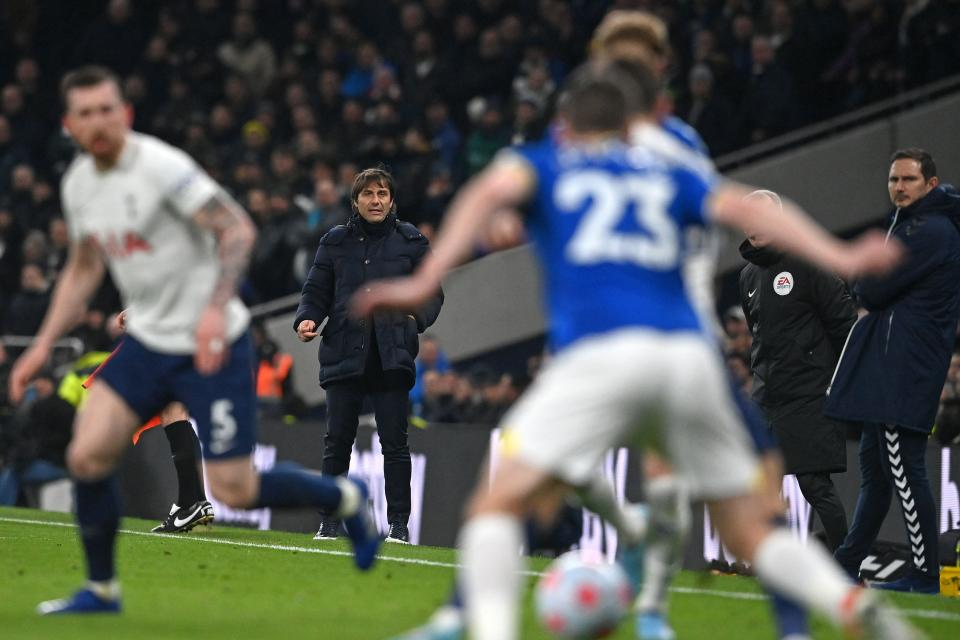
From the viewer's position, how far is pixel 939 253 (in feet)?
30.6

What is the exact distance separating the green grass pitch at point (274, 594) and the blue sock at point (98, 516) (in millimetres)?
263

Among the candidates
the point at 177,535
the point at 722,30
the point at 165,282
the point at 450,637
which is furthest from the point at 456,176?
the point at 450,637

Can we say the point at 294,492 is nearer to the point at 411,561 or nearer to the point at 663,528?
the point at 663,528

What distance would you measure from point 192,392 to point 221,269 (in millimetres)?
496

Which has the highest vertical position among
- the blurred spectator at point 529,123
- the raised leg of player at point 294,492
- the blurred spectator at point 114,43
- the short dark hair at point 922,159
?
the blurred spectator at point 114,43

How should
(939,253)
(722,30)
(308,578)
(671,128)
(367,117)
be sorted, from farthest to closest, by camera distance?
(367,117)
(722,30)
(939,253)
(308,578)
(671,128)

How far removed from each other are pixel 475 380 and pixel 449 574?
7374 millimetres

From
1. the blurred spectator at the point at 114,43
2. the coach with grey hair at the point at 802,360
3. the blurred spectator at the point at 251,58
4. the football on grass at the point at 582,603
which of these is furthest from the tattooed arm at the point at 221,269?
the blurred spectator at the point at 114,43

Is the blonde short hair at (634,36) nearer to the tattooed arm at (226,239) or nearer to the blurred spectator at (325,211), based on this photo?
the tattooed arm at (226,239)

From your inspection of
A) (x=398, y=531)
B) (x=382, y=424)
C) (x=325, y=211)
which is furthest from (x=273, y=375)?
(x=398, y=531)

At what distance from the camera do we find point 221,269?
641 centimetres

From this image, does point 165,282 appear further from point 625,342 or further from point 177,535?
point 177,535

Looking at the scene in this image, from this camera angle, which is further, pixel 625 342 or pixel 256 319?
pixel 256 319

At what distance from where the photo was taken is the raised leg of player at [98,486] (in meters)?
6.40
